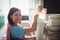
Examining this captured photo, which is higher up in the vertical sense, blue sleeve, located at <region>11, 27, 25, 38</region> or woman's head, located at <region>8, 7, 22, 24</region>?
woman's head, located at <region>8, 7, 22, 24</region>

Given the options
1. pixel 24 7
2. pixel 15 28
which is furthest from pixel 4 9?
pixel 15 28

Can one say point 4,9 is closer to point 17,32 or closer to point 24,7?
point 24,7

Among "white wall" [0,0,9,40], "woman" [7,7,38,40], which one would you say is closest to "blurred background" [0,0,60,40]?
"white wall" [0,0,9,40]

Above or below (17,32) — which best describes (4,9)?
above

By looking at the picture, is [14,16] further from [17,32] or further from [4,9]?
[4,9]

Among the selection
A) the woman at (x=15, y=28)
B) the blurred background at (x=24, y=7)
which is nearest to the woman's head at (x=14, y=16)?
the woman at (x=15, y=28)

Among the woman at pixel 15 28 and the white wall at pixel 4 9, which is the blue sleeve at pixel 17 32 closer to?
the woman at pixel 15 28

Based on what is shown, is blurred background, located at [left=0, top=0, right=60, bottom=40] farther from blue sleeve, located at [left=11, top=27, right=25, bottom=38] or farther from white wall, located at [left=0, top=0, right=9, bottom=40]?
blue sleeve, located at [left=11, top=27, right=25, bottom=38]

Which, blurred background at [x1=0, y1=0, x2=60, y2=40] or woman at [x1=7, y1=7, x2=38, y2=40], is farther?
blurred background at [x1=0, y1=0, x2=60, y2=40]

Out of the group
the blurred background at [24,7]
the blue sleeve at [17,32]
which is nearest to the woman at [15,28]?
the blue sleeve at [17,32]

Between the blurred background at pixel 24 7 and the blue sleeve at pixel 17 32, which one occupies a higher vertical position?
the blurred background at pixel 24 7

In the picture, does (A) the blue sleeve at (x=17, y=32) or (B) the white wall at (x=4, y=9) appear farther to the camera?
(B) the white wall at (x=4, y=9)

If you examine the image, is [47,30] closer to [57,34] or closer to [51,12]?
[57,34]

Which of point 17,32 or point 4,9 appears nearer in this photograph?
point 17,32
